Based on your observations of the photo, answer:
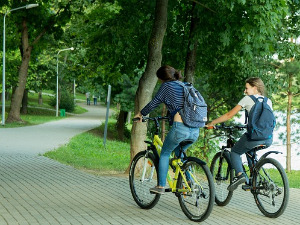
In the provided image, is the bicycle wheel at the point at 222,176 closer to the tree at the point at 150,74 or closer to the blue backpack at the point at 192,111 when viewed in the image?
the blue backpack at the point at 192,111

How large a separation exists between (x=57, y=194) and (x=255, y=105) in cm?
323

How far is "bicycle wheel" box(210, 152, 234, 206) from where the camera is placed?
8.15 meters

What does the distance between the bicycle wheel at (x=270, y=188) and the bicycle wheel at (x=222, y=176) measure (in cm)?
50

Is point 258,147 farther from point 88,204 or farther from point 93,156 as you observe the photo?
point 93,156

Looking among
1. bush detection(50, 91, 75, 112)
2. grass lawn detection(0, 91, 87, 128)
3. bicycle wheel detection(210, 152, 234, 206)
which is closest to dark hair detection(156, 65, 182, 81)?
bicycle wheel detection(210, 152, 234, 206)

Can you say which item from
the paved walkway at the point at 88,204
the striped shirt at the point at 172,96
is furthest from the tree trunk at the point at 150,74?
the striped shirt at the point at 172,96

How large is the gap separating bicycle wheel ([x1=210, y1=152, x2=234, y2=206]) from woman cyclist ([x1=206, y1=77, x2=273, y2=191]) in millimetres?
247

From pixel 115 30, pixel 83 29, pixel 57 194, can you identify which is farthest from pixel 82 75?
pixel 57 194

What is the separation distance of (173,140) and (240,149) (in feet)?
2.91

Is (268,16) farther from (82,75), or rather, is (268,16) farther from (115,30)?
(82,75)

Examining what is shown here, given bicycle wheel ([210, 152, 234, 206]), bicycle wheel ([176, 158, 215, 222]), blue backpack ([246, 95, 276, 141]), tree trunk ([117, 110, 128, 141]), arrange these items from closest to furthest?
bicycle wheel ([176, 158, 215, 222]) < blue backpack ([246, 95, 276, 141]) < bicycle wheel ([210, 152, 234, 206]) < tree trunk ([117, 110, 128, 141])

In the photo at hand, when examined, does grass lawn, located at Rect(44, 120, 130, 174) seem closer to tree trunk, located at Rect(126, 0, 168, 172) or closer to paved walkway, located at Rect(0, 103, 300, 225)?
tree trunk, located at Rect(126, 0, 168, 172)

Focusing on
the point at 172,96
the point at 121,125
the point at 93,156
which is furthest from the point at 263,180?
the point at 121,125

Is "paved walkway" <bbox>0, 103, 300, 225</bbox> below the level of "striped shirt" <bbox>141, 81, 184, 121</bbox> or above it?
below
